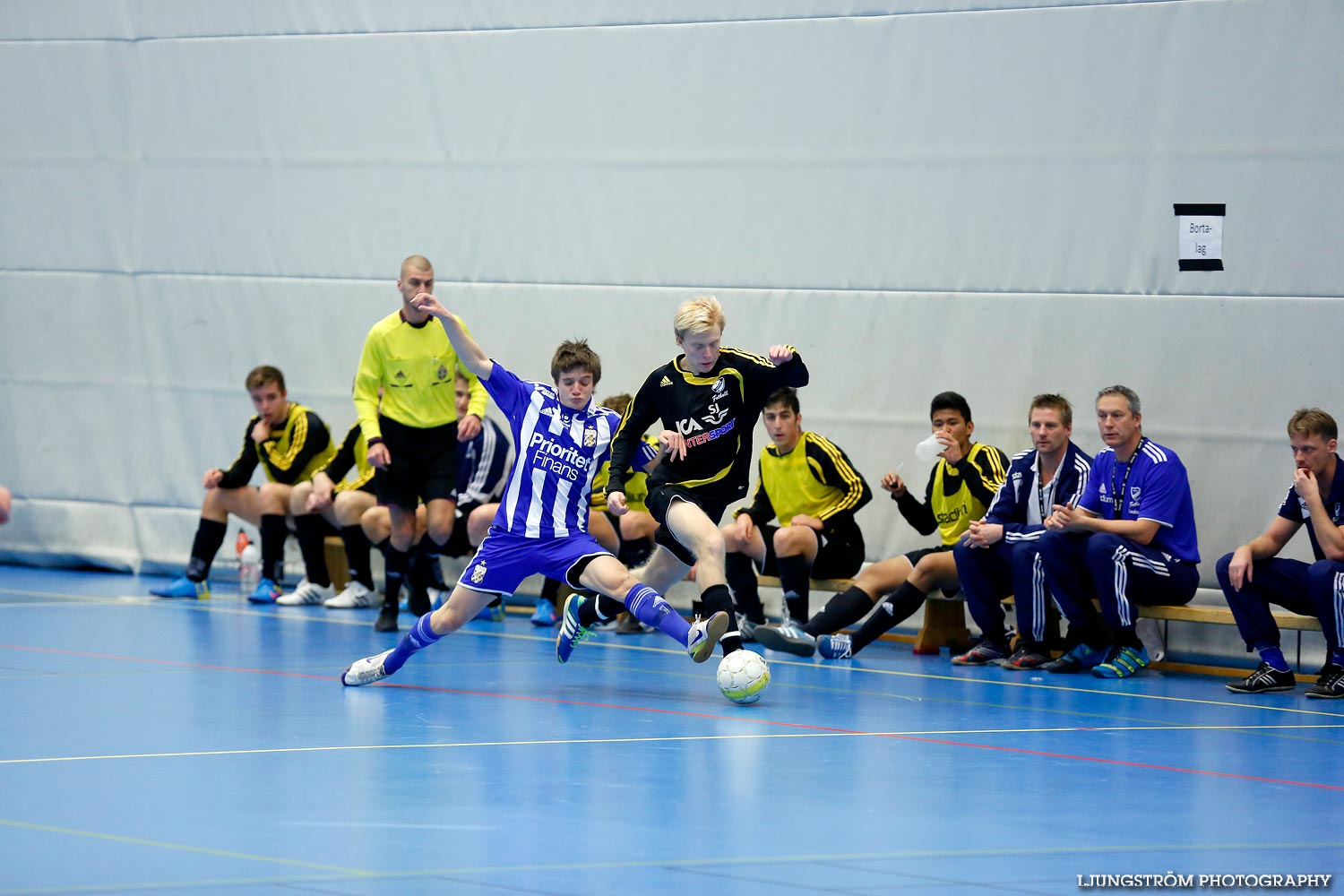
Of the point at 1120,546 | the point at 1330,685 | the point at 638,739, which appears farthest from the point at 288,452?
the point at 1330,685

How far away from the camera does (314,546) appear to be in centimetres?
1116

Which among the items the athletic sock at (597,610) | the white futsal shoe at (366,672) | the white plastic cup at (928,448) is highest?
the white plastic cup at (928,448)

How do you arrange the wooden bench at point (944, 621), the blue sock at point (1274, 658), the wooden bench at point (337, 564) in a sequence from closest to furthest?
the blue sock at point (1274, 658)
the wooden bench at point (944, 621)
the wooden bench at point (337, 564)

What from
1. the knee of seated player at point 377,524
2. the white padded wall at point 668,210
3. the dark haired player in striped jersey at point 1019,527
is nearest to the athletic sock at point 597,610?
the dark haired player in striped jersey at point 1019,527

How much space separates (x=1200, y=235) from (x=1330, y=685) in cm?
277

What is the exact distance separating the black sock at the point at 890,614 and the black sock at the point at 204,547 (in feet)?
15.5

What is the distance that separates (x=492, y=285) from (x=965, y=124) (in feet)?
11.4

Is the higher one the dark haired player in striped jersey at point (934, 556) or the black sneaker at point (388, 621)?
the dark haired player in striped jersey at point (934, 556)

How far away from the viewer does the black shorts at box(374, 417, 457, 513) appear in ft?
31.8

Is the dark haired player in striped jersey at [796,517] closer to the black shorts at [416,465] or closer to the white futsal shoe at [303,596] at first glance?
the black shorts at [416,465]

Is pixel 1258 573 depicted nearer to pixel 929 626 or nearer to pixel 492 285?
pixel 929 626

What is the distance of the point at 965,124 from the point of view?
32.3 feet

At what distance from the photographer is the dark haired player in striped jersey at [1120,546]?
830 centimetres

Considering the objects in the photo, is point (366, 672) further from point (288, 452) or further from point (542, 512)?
point (288, 452)
